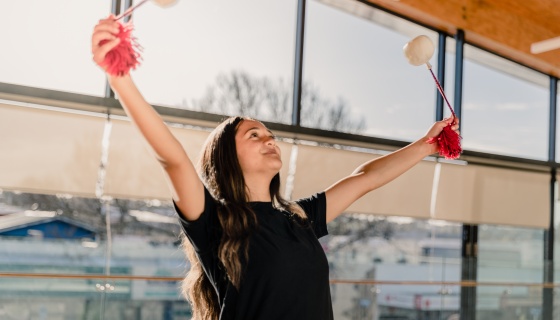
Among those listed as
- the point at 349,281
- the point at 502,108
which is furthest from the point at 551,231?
the point at 349,281

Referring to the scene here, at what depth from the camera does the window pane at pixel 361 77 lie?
18.0 ft

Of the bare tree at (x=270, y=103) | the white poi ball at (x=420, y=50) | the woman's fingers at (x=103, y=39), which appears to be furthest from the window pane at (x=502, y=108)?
the woman's fingers at (x=103, y=39)

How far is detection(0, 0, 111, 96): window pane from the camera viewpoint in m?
4.14

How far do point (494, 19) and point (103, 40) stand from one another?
5.60 metres

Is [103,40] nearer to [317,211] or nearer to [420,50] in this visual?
[317,211]

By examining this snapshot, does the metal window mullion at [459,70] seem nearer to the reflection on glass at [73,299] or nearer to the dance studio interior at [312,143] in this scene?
the dance studio interior at [312,143]

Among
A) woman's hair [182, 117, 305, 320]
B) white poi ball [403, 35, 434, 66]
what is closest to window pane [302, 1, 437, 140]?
white poi ball [403, 35, 434, 66]

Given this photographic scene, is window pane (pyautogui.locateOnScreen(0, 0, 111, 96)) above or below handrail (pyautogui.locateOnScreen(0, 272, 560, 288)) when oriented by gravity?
above

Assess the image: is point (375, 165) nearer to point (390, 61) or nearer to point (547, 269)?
point (390, 61)

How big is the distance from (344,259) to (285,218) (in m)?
4.25

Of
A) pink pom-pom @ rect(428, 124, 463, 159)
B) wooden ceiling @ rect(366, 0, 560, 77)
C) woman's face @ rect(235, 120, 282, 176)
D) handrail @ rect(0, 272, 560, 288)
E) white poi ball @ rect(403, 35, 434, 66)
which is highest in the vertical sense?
wooden ceiling @ rect(366, 0, 560, 77)

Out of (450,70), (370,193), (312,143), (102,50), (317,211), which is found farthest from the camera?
(450,70)

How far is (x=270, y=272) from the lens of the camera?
145cm

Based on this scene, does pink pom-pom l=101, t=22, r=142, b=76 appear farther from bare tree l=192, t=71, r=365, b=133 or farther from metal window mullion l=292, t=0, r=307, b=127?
metal window mullion l=292, t=0, r=307, b=127
